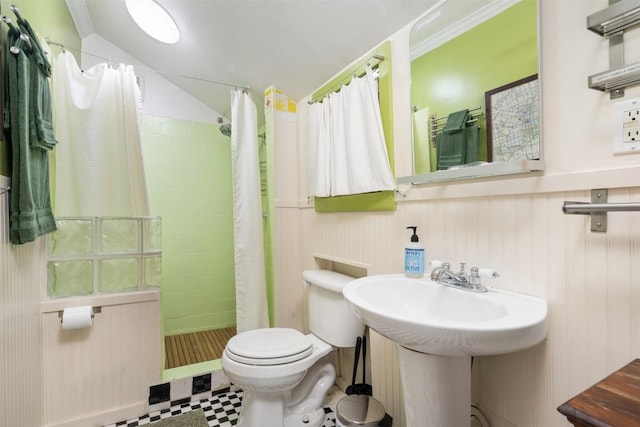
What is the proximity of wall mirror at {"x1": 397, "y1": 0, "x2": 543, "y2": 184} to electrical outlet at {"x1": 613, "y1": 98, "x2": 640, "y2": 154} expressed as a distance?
17 centimetres

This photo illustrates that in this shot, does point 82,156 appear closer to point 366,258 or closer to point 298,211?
point 298,211

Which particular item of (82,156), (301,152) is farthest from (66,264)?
(301,152)

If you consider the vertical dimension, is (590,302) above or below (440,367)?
above

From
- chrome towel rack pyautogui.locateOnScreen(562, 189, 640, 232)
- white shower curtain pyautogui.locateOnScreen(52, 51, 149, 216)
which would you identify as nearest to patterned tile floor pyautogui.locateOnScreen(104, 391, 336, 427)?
white shower curtain pyautogui.locateOnScreen(52, 51, 149, 216)

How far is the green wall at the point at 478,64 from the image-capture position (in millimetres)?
958

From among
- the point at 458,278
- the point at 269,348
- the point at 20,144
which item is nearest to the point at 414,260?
the point at 458,278

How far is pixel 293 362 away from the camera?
1.45m

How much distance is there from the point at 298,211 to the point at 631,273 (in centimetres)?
176

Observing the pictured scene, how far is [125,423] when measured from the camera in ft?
5.66

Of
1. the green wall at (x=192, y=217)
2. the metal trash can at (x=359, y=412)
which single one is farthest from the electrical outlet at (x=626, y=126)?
the green wall at (x=192, y=217)

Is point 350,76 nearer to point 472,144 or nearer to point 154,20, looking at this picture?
point 472,144

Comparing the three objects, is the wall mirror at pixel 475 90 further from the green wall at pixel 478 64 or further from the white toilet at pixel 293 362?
the white toilet at pixel 293 362

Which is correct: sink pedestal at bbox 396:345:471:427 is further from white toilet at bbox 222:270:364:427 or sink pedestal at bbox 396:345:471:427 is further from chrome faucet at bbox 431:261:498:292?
white toilet at bbox 222:270:364:427

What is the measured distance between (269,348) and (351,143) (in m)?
1.09
